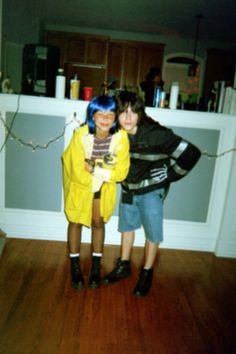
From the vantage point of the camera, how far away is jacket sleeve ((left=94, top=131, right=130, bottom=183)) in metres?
1.82

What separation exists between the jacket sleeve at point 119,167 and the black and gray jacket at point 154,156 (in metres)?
0.08

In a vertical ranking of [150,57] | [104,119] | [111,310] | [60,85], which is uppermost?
[150,57]

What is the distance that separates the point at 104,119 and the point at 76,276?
97cm

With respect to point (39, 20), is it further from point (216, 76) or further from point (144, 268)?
point (144, 268)

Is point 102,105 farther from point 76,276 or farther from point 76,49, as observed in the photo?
point 76,49

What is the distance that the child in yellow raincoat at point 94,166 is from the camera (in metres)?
1.79

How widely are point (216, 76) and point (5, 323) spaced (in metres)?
6.70

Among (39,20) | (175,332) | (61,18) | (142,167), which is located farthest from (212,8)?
(175,332)

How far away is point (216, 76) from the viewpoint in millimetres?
7012

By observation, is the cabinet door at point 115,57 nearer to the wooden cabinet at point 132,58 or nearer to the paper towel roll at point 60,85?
the wooden cabinet at point 132,58

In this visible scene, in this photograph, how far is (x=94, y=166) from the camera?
184 centimetres

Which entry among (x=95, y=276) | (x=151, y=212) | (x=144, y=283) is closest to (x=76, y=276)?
(x=95, y=276)

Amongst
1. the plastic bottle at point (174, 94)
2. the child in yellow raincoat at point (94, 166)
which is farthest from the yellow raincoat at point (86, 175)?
the plastic bottle at point (174, 94)

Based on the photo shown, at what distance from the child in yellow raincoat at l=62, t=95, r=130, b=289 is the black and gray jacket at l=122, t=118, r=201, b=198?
0.26 feet
